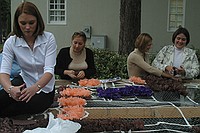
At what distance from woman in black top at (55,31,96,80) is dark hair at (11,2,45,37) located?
1490mm

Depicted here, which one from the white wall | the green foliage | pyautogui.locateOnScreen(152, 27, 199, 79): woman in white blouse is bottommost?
the green foliage

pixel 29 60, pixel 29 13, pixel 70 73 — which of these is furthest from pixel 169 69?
pixel 29 13

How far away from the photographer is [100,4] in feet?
43.7

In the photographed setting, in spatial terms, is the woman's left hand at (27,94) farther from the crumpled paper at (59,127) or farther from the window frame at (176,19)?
the window frame at (176,19)

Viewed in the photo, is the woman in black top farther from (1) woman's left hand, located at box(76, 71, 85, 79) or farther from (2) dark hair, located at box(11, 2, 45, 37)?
(2) dark hair, located at box(11, 2, 45, 37)

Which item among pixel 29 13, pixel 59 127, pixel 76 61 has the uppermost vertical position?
pixel 29 13

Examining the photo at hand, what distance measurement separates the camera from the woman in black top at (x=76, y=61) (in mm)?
4336

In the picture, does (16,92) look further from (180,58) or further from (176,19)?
(176,19)

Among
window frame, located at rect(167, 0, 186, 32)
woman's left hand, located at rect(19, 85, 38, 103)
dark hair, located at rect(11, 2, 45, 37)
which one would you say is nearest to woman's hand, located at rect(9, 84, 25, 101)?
woman's left hand, located at rect(19, 85, 38, 103)

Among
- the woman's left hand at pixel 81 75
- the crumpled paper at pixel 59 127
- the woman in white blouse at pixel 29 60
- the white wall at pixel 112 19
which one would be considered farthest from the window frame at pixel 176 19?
the crumpled paper at pixel 59 127

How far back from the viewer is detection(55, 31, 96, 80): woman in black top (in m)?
4.34

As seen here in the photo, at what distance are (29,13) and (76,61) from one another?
1.77m

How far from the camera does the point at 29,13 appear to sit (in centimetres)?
272

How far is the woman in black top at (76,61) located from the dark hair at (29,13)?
1490 mm
